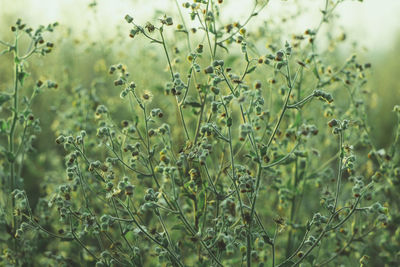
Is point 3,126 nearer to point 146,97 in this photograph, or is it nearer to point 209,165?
point 146,97

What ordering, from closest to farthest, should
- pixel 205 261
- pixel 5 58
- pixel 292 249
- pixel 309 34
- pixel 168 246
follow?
pixel 168 246
pixel 205 261
pixel 309 34
pixel 292 249
pixel 5 58

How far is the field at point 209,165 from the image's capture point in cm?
236

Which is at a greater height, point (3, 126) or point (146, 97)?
point (146, 97)

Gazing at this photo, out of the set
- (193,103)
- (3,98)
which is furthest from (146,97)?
(3,98)

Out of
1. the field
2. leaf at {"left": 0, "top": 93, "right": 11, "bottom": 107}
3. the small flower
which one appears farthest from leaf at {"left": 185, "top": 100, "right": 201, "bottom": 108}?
leaf at {"left": 0, "top": 93, "right": 11, "bottom": 107}

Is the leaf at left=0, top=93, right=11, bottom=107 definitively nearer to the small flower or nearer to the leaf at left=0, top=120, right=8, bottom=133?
the leaf at left=0, top=120, right=8, bottom=133

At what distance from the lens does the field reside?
236cm

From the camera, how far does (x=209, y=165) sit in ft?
11.4

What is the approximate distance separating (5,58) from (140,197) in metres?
5.03

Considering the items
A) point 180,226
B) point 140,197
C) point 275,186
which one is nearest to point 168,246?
point 180,226

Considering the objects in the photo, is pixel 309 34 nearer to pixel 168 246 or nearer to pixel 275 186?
pixel 275 186

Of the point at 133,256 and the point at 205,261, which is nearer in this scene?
the point at 133,256

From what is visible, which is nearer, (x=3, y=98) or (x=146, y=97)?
(x=146, y=97)

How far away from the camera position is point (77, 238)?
8.46 ft
